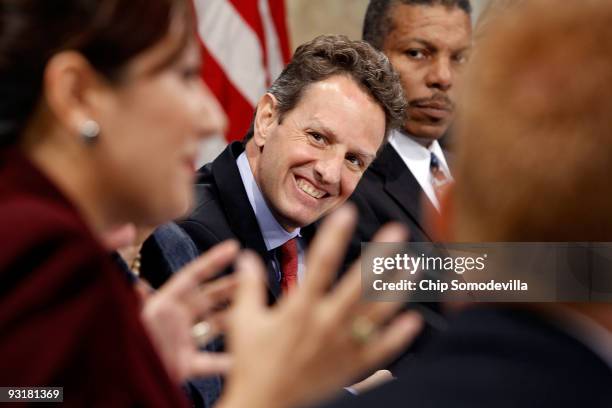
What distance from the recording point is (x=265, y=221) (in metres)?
2.54

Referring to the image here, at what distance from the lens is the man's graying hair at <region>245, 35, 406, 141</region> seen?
2.73m

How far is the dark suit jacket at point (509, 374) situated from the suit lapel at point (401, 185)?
7.18 feet

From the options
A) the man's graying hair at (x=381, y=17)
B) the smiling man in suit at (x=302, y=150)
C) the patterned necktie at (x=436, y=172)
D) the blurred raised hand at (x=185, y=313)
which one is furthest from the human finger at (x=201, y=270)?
the man's graying hair at (x=381, y=17)

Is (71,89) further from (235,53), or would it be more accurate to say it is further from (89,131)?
(235,53)

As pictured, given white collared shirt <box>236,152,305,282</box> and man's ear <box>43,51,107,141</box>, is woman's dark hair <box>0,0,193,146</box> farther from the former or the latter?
white collared shirt <box>236,152,305,282</box>

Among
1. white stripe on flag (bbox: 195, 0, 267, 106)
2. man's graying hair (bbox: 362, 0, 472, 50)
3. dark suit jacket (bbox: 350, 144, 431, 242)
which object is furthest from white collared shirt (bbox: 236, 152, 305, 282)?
man's graying hair (bbox: 362, 0, 472, 50)

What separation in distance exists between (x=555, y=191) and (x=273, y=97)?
1.98m

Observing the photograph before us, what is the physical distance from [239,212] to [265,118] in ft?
1.27

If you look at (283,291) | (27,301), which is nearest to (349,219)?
(27,301)

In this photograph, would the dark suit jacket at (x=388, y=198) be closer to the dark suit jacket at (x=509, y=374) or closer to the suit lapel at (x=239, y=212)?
the suit lapel at (x=239, y=212)

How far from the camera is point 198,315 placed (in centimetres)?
112

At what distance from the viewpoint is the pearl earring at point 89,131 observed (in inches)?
38.6

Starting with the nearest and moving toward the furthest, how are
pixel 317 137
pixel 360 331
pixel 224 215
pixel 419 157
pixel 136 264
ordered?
pixel 360 331, pixel 136 264, pixel 224 215, pixel 317 137, pixel 419 157

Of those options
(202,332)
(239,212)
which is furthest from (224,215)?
(202,332)
